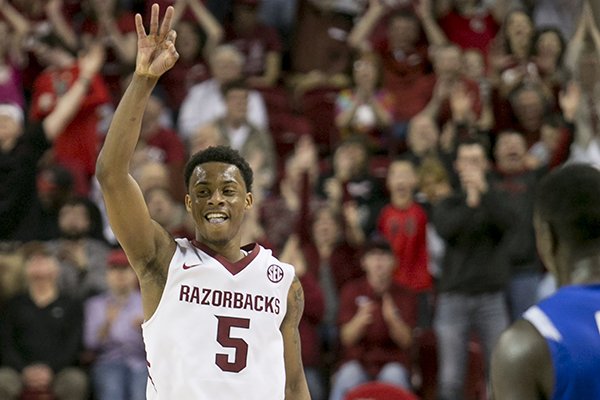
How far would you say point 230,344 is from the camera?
483cm

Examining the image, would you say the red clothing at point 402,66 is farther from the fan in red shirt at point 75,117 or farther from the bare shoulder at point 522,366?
the bare shoulder at point 522,366

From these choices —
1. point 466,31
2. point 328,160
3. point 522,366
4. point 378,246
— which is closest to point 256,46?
point 328,160

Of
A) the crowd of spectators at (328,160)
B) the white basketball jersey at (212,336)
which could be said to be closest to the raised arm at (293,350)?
the white basketball jersey at (212,336)

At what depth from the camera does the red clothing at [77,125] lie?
36.3 ft

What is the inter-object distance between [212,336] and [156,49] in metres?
1.07

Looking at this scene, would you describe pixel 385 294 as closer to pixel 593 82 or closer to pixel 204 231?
pixel 593 82

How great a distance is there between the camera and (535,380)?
10.8ft

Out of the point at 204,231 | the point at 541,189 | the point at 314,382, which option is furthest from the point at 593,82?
the point at 541,189

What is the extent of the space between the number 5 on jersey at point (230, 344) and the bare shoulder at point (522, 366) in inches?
65.8

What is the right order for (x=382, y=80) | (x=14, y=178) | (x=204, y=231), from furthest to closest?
(x=382, y=80)
(x=14, y=178)
(x=204, y=231)

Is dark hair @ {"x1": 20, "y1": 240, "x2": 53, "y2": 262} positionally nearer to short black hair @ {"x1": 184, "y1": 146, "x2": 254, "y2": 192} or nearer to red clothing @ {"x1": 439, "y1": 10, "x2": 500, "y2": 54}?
short black hair @ {"x1": 184, "y1": 146, "x2": 254, "y2": 192}

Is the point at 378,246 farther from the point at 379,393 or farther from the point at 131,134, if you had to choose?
the point at 131,134

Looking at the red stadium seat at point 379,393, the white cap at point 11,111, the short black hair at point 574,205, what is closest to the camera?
the short black hair at point 574,205

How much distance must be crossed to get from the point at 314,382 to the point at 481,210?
1.71m
